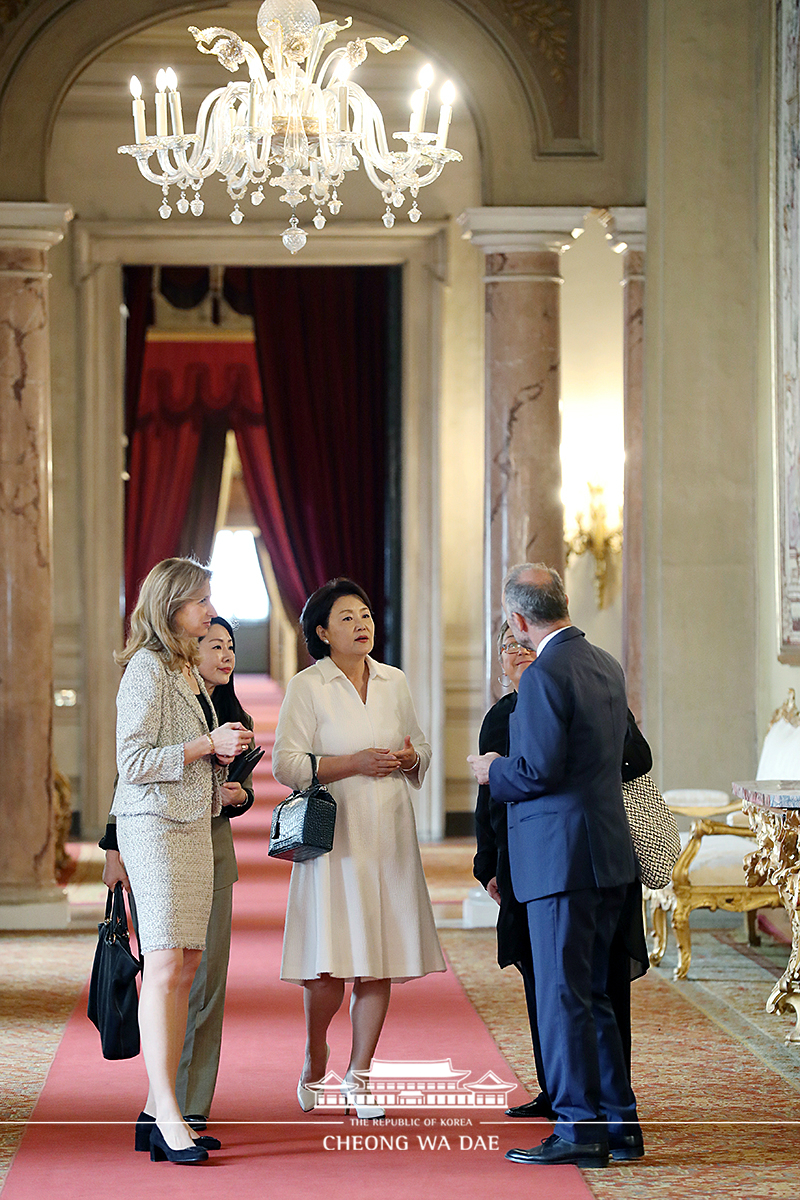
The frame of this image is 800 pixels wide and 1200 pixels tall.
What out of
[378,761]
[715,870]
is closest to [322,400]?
[715,870]

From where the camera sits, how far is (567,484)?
35.3 feet

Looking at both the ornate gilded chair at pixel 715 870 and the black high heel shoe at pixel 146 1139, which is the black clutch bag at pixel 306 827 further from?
the ornate gilded chair at pixel 715 870

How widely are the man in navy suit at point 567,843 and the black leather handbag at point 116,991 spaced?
1080 mm

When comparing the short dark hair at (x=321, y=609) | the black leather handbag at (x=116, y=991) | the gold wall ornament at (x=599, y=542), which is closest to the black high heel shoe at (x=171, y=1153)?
the black leather handbag at (x=116, y=991)

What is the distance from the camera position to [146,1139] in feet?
13.9

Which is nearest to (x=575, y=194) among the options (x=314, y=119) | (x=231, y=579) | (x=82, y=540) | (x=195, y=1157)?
(x=314, y=119)

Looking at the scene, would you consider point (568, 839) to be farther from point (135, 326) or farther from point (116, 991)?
point (135, 326)

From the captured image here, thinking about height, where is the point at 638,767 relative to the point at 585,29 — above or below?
below

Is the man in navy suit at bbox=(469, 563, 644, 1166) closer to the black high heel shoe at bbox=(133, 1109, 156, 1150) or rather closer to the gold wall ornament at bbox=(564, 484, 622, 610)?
the black high heel shoe at bbox=(133, 1109, 156, 1150)

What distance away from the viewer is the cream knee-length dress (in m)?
4.34

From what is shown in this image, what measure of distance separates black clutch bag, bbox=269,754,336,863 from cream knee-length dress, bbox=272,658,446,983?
9 cm

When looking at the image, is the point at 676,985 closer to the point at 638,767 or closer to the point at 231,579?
the point at 638,767

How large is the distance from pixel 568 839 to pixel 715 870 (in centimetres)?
284

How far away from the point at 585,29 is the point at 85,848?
630cm
